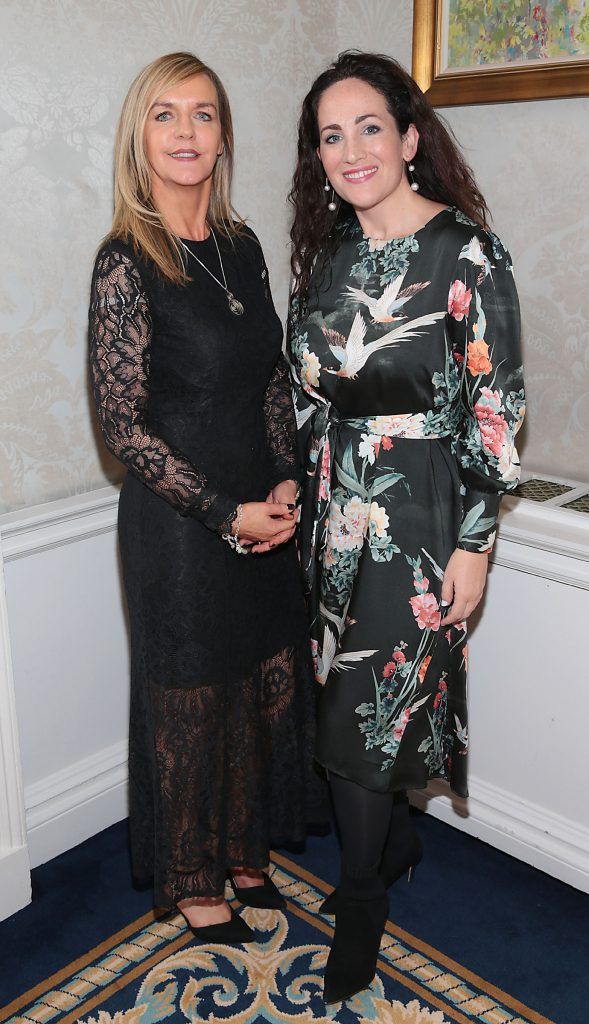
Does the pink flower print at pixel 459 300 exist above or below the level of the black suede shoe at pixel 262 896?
above

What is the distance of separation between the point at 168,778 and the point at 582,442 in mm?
1291

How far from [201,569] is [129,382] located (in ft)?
1.29

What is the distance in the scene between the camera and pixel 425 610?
6.01 ft

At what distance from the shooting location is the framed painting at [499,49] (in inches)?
84.6

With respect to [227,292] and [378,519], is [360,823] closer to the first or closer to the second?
[378,519]

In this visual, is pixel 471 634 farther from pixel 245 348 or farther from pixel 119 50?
pixel 119 50

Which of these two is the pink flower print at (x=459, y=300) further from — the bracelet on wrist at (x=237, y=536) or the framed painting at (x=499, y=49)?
the framed painting at (x=499, y=49)

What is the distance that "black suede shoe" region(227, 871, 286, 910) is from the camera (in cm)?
217

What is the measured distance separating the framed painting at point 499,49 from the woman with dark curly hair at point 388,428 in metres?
0.56

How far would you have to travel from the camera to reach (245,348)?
1.88 metres

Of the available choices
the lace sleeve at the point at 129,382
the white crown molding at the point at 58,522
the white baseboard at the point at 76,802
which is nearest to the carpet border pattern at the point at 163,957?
the white baseboard at the point at 76,802

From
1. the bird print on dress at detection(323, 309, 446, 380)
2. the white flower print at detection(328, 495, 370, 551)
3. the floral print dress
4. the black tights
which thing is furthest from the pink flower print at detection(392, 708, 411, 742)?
the bird print on dress at detection(323, 309, 446, 380)

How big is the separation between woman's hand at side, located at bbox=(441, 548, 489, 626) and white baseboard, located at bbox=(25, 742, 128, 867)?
111 centimetres

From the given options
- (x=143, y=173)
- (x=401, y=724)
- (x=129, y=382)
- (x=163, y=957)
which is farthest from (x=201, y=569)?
(x=163, y=957)
